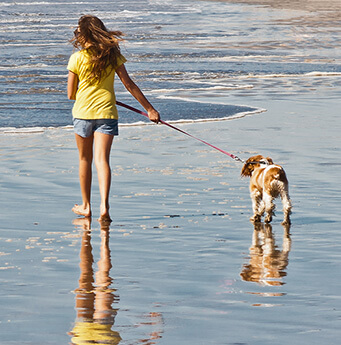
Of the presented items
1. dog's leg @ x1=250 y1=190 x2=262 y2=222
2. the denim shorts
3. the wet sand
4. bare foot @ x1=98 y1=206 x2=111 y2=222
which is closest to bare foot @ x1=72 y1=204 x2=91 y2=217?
the wet sand

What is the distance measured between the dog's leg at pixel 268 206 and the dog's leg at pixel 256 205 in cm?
7

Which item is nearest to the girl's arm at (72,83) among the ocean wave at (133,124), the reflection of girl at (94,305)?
the reflection of girl at (94,305)

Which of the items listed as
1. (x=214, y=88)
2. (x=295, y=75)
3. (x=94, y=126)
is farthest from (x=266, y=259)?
(x=295, y=75)

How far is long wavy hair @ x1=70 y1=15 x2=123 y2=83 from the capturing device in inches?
265

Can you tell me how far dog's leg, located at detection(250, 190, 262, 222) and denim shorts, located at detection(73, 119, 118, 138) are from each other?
128 centimetres

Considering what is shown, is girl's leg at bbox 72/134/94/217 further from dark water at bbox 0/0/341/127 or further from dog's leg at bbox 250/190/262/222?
dark water at bbox 0/0/341/127

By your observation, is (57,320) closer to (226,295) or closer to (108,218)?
(226,295)

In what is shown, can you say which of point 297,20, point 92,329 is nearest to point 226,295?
point 92,329

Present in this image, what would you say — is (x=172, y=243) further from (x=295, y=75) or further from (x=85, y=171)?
(x=295, y=75)

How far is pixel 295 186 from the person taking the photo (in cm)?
810

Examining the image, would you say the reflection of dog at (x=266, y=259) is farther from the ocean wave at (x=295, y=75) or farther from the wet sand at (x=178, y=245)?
the ocean wave at (x=295, y=75)

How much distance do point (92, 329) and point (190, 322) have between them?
0.49m

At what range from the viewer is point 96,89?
274 inches

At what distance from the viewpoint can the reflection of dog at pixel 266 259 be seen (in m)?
5.04
